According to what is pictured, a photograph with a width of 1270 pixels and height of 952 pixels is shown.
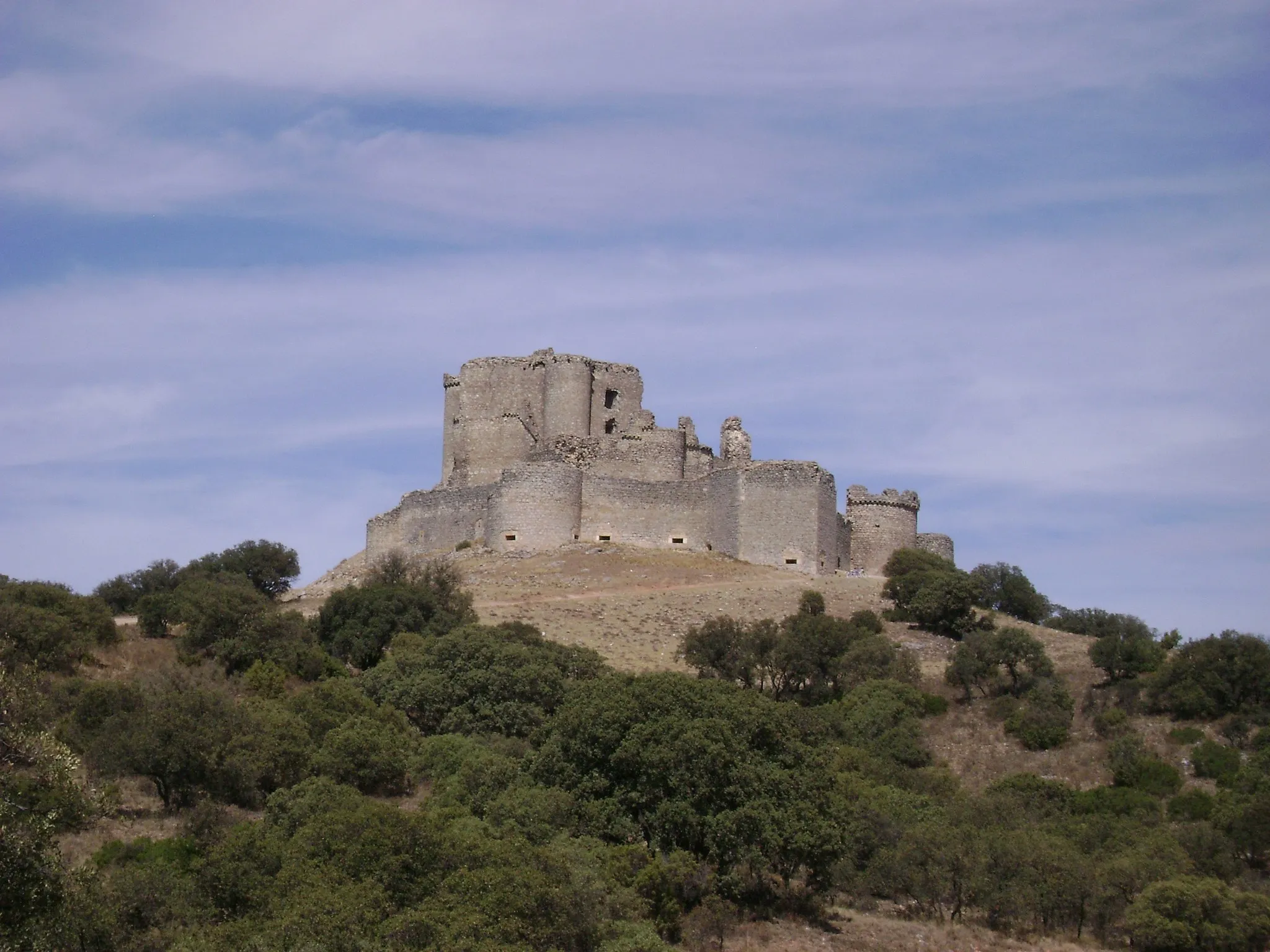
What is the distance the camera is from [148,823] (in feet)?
86.4

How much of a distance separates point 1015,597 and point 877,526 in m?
5.20

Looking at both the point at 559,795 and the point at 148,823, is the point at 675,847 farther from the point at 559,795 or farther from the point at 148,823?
the point at 148,823

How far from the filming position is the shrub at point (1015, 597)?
169 ft

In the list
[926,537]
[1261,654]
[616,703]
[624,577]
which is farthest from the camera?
[926,537]

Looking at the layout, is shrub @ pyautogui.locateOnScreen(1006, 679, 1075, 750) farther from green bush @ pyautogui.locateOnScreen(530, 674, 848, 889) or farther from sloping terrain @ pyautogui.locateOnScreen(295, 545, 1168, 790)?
green bush @ pyautogui.locateOnScreen(530, 674, 848, 889)

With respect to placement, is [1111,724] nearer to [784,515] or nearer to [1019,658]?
[1019,658]

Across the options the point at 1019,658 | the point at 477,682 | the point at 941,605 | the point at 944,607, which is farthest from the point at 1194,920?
the point at 944,607

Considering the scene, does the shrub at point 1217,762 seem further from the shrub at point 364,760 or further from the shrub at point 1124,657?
the shrub at point 364,760

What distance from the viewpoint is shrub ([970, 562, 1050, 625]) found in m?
51.6

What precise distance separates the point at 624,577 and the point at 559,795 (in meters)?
22.9

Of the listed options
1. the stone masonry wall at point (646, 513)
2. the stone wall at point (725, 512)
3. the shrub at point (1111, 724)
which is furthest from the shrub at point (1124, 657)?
the stone masonry wall at point (646, 513)

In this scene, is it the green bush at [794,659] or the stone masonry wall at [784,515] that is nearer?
the green bush at [794,659]

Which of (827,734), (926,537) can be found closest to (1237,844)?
(827,734)

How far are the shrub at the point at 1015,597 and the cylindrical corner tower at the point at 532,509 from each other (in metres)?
12.7
